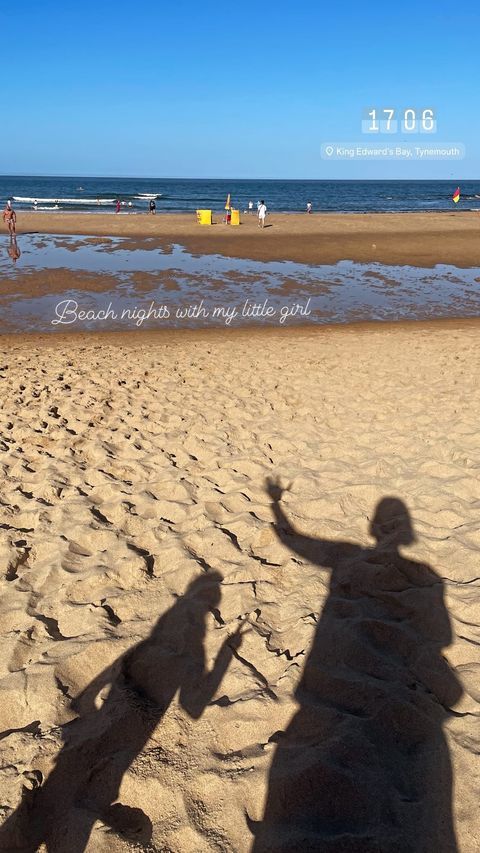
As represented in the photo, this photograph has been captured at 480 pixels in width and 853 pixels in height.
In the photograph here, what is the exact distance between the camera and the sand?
77.3ft

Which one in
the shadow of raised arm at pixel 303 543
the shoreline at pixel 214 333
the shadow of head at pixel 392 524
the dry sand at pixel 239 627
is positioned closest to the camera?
the dry sand at pixel 239 627

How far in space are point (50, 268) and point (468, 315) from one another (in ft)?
44.6

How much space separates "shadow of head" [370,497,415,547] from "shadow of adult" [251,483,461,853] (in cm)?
33

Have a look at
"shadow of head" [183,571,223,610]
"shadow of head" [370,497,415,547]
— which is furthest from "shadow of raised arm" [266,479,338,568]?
"shadow of head" [183,571,223,610]

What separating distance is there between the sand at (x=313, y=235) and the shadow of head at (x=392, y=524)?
1858 centimetres

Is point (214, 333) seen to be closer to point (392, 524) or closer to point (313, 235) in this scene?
point (392, 524)

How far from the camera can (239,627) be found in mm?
3367

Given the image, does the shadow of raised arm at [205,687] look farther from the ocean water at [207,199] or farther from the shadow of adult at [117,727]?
the ocean water at [207,199]

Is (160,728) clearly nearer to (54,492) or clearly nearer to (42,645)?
(42,645)

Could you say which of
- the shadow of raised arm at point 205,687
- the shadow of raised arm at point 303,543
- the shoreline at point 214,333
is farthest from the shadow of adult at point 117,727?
the shoreline at point 214,333

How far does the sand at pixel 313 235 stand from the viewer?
23.6 metres

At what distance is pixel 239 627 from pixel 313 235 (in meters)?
29.6

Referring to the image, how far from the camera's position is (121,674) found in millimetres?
3025

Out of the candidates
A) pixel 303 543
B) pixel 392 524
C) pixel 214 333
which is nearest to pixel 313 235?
pixel 214 333
